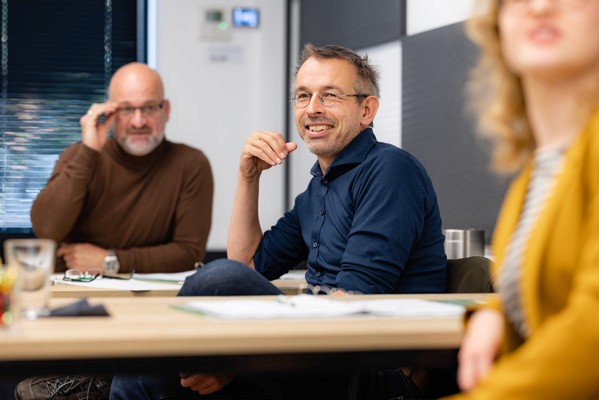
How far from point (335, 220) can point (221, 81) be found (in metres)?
3.05

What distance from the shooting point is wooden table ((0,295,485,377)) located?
1.22m

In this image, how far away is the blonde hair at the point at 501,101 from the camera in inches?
48.9

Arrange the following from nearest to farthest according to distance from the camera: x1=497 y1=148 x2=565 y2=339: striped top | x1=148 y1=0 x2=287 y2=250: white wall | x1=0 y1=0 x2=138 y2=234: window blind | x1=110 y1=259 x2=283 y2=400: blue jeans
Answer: x1=497 y1=148 x2=565 y2=339: striped top
x1=110 y1=259 x2=283 y2=400: blue jeans
x1=0 y1=0 x2=138 y2=234: window blind
x1=148 y1=0 x2=287 y2=250: white wall

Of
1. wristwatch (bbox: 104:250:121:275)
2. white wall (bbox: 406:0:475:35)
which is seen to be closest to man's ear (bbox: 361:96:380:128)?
wristwatch (bbox: 104:250:121:275)

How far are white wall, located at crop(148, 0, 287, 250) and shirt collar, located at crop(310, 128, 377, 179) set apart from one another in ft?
9.17

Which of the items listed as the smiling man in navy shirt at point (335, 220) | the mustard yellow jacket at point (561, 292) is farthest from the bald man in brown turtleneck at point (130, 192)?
the mustard yellow jacket at point (561, 292)

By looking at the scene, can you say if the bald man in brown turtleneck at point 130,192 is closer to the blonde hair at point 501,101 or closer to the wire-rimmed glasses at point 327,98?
the wire-rimmed glasses at point 327,98

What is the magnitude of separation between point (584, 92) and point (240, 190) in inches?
73.0

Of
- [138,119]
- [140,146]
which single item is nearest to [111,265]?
[140,146]

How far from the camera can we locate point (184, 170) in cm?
382

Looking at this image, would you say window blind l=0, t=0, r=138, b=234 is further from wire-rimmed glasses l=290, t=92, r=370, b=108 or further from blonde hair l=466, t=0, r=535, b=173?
blonde hair l=466, t=0, r=535, b=173

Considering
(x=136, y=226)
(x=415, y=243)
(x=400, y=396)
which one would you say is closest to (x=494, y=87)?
(x=400, y=396)

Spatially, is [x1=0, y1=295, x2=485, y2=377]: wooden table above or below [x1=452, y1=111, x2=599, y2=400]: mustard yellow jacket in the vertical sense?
below

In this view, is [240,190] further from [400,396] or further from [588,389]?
[588,389]
